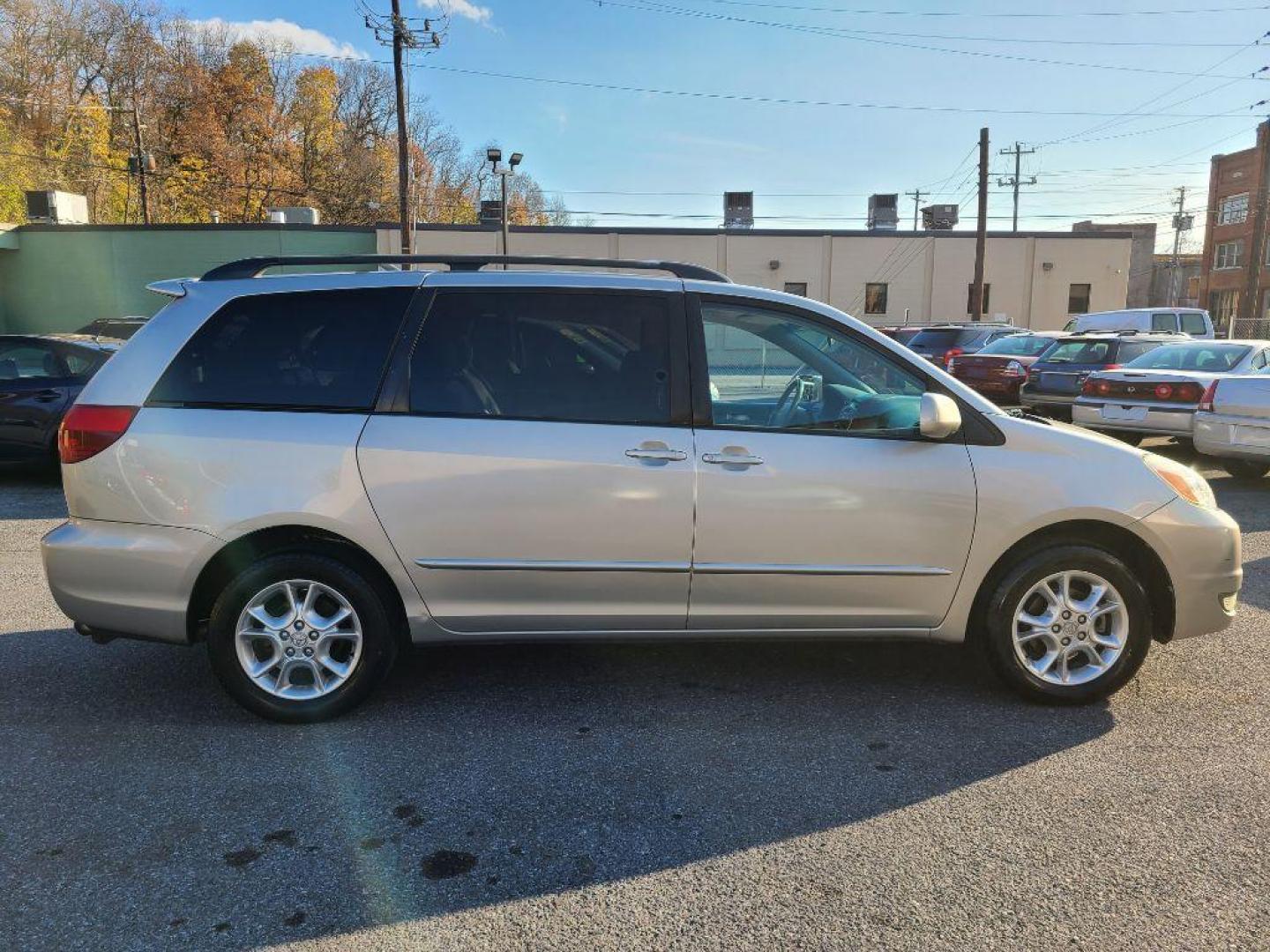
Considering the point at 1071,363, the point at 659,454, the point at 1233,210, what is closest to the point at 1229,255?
the point at 1233,210

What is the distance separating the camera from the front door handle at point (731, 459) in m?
3.64

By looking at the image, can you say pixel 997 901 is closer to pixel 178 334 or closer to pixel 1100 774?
pixel 1100 774

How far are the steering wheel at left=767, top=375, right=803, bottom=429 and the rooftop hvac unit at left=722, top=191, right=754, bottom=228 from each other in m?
38.7

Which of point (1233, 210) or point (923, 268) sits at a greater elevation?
point (1233, 210)

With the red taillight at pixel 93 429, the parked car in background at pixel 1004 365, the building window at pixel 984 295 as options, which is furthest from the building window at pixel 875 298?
the red taillight at pixel 93 429

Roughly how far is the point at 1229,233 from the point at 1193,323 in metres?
41.5

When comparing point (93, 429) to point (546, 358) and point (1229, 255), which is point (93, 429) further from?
point (1229, 255)

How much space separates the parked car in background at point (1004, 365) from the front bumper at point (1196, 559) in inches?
435

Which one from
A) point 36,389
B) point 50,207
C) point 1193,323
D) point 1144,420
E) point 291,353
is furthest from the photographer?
point 50,207

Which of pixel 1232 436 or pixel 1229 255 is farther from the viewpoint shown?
pixel 1229 255

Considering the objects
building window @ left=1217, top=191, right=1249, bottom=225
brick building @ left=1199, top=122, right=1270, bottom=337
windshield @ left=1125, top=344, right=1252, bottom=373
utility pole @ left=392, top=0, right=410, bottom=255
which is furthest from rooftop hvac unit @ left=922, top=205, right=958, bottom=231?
windshield @ left=1125, top=344, right=1252, bottom=373

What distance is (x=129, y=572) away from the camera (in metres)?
3.62

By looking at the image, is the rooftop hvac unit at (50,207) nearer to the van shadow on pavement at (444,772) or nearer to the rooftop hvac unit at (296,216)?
the rooftop hvac unit at (296,216)

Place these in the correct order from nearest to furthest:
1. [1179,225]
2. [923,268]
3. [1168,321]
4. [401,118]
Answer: [1168,321] → [401,118] → [923,268] → [1179,225]
